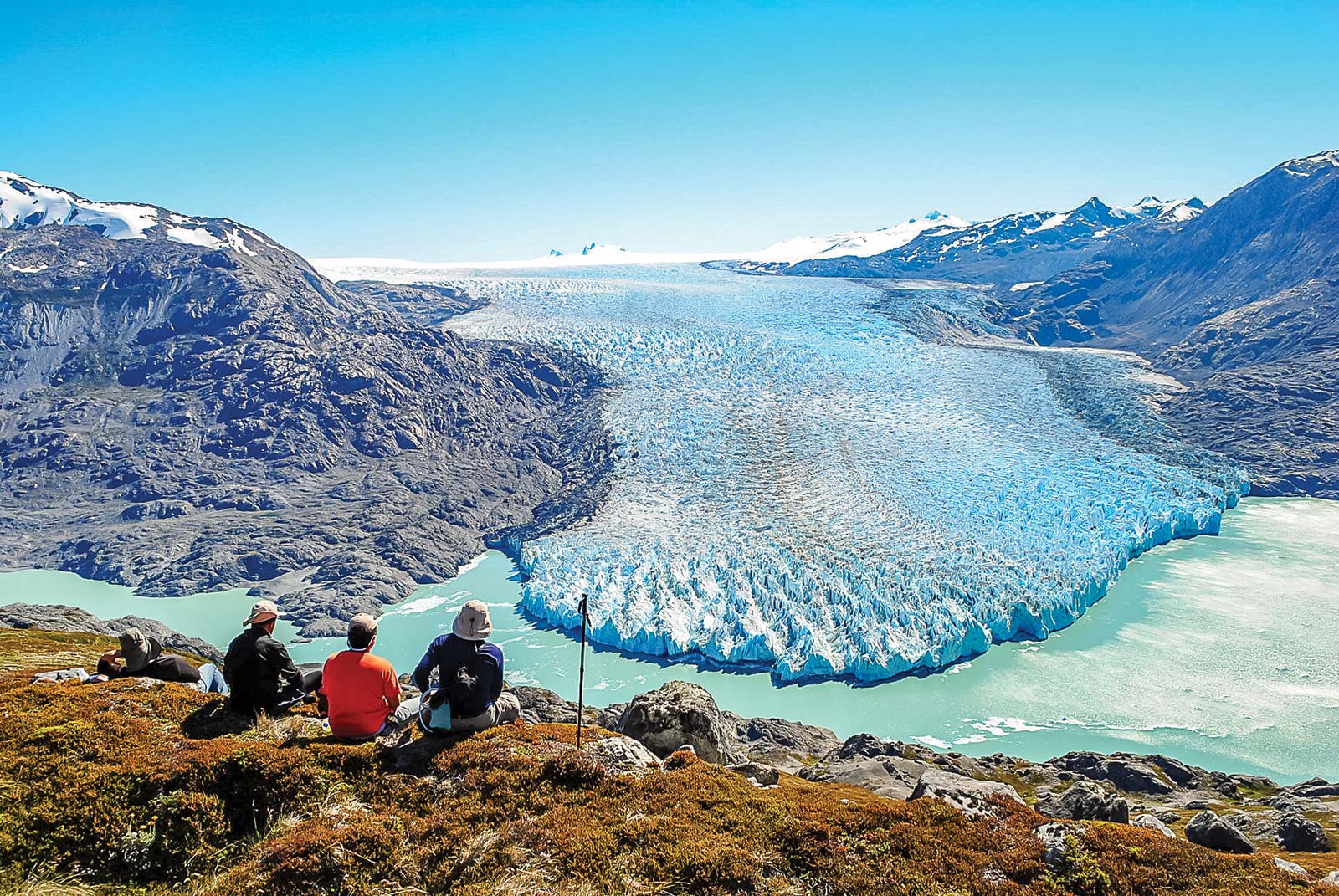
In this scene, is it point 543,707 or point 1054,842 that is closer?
point 1054,842

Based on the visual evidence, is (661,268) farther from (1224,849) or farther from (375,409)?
(1224,849)

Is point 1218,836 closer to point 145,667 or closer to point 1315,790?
point 145,667

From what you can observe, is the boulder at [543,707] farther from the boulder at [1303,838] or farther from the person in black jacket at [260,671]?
the boulder at [1303,838]

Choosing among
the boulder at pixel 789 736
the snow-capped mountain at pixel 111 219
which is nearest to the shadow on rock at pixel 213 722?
the boulder at pixel 789 736

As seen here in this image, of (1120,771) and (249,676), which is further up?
(249,676)

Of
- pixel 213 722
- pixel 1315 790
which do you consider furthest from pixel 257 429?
pixel 1315 790
